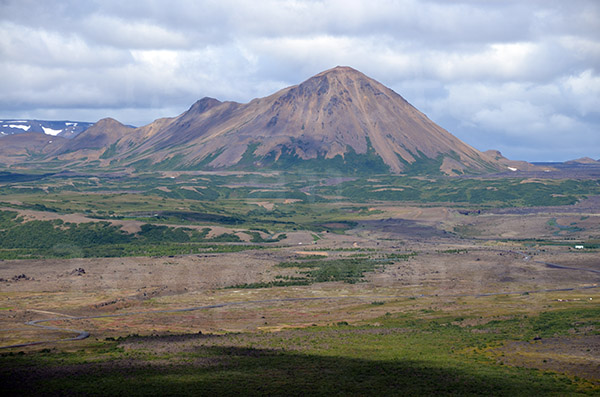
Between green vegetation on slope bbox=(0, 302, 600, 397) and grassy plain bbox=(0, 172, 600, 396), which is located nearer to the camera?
green vegetation on slope bbox=(0, 302, 600, 397)

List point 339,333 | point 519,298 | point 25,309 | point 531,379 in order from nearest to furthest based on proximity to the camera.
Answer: point 531,379, point 339,333, point 25,309, point 519,298

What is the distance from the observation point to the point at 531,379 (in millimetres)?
59094

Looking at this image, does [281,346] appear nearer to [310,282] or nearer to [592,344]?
[592,344]

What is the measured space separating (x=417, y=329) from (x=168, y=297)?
44928 millimetres

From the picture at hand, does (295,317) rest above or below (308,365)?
below

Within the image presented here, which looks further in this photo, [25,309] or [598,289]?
[598,289]

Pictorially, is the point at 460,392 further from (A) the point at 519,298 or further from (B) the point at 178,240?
(B) the point at 178,240

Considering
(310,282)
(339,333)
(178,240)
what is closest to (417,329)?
(339,333)

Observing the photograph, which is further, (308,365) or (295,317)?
(295,317)

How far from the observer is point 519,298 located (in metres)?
106

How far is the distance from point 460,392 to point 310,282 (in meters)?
71.5

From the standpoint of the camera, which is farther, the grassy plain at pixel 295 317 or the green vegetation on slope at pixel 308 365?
the grassy plain at pixel 295 317

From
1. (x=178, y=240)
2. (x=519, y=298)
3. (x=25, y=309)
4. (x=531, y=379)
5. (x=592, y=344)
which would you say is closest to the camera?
(x=531, y=379)

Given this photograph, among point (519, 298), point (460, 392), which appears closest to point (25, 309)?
point (460, 392)
